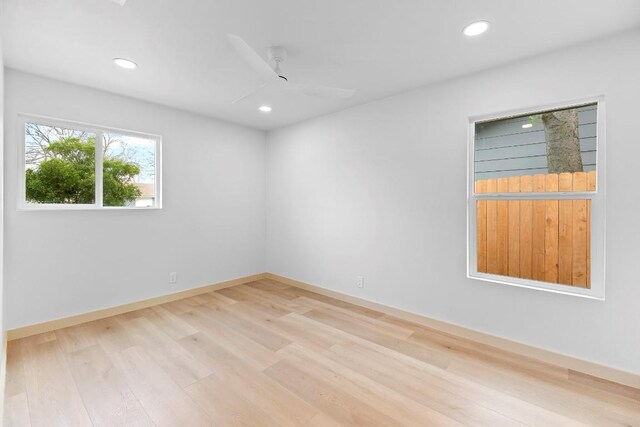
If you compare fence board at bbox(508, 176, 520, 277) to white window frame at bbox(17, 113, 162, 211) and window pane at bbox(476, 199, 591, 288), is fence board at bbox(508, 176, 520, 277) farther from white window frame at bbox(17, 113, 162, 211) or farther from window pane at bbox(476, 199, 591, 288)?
white window frame at bbox(17, 113, 162, 211)

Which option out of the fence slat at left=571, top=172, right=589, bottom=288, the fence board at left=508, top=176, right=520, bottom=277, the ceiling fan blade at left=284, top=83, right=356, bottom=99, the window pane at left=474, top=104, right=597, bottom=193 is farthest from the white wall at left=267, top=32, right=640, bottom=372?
the ceiling fan blade at left=284, top=83, right=356, bottom=99

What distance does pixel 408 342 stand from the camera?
2580 mm

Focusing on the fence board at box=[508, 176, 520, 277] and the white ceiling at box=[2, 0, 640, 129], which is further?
the fence board at box=[508, 176, 520, 277]

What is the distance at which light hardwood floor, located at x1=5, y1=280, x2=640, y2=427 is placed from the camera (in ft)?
5.55

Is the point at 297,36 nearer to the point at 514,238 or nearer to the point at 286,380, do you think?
the point at 286,380

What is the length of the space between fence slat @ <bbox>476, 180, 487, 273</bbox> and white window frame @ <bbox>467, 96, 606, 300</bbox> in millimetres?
105

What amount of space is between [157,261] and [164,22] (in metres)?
2.64

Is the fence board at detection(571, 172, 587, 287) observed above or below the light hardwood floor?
above

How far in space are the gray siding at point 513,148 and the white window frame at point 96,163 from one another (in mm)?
3628

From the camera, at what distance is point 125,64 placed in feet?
8.04

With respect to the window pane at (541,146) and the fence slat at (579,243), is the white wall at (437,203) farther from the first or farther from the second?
the fence slat at (579,243)

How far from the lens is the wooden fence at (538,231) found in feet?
7.90

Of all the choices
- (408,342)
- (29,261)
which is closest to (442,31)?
(408,342)

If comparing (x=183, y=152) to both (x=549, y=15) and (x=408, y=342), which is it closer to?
(x=408, y=342)
